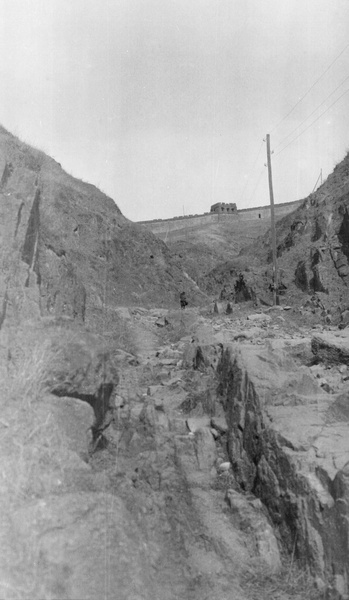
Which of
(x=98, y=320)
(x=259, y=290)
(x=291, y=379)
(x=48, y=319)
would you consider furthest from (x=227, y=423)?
(x=259, y=290)

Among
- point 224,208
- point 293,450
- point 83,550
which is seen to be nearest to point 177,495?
point 293,450

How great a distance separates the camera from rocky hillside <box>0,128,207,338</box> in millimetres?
5785

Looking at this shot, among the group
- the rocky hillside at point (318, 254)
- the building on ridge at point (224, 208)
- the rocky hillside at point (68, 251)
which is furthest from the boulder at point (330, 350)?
the building on ridge at point (224, 208)

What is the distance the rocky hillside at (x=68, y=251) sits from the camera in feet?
19.0

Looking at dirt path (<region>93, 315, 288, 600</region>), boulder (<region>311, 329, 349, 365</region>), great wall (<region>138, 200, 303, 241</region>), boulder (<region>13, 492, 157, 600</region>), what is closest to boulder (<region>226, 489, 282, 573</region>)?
dirt path (<region>93, 315, 288, 600</region>)

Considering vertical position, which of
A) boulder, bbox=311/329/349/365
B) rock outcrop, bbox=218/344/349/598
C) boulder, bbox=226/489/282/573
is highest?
boulder, bbox=311/329/349/365

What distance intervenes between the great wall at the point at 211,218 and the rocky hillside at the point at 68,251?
88.4 feet

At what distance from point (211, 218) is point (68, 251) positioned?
1554 inches

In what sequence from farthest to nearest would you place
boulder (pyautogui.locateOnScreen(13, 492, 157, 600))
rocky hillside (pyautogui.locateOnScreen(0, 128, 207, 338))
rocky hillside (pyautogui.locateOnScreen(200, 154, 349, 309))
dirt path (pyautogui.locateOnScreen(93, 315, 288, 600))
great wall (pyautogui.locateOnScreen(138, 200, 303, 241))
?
1. great wall (pyautogui.locateOnScreen(138, 200, 303, 241))
2. rocky hillside (pyautogui.locateOnScreen(200, 154, 349, 309))
3. rocky hillside (pyautogui.locateOnScreen(0, 128, 207, 338))
4. dirt path (pyautogui.locateOnScreen(93, 315, 288, 600))
5. boulder (pyautogui.locateOnScreen(13, 492, 157, 600))

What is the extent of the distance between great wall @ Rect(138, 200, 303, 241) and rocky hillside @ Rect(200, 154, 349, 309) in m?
26.9

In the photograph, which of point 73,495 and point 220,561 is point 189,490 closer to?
point 220,561

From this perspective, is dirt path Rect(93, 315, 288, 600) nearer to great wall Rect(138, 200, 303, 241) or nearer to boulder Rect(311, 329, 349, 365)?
boulder Rect(311, 329, 349, 365)

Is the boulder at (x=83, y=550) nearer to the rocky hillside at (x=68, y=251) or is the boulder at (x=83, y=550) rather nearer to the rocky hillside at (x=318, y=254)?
the rocky hillside at (x=68, y=251)

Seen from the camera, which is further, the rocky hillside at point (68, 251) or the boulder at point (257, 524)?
the rocky hillside at point (68, 251)
